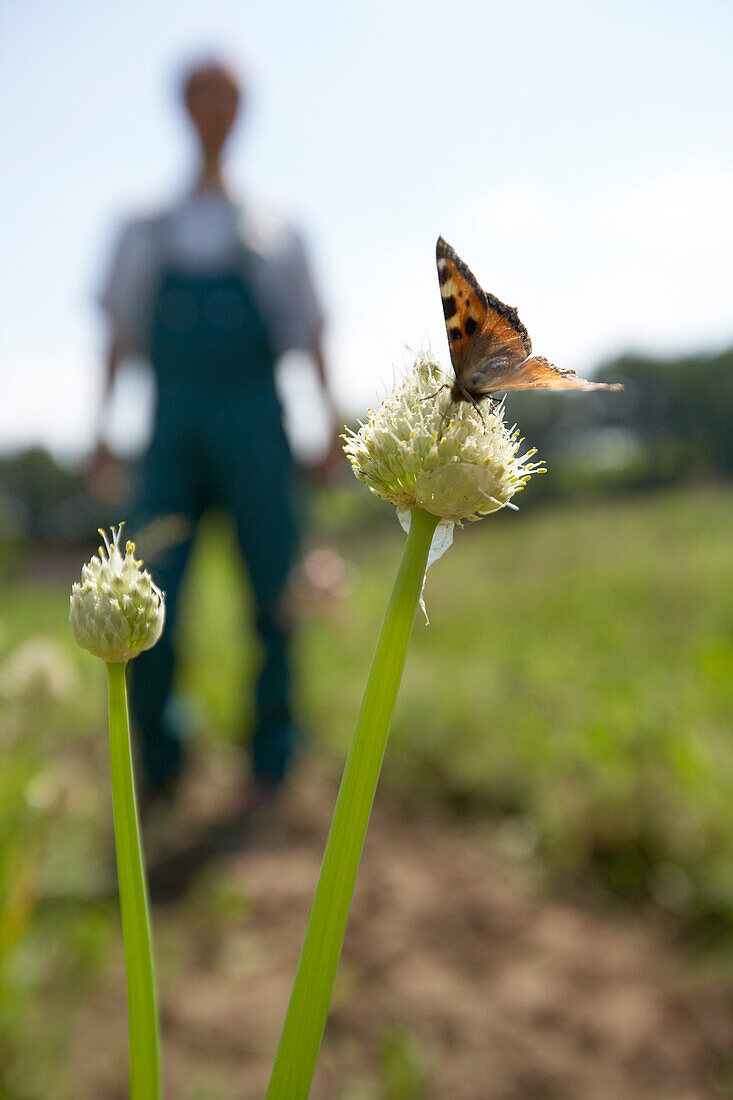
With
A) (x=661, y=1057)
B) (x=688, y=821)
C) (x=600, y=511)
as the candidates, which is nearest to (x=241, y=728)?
(x=688, y=821)

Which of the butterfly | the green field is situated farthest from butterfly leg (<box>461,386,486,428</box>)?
the green field

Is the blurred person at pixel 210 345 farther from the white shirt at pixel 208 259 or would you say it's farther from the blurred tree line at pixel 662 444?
the blurred tree line at pixel 662 444

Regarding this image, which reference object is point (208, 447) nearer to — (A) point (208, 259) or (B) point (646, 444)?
(A) point (208, 259)

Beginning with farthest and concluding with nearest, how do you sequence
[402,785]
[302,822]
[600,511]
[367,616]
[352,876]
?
1. [600,511]
2. [367,616]
3. [402,785]
4. [302,822]
5. [352,876]

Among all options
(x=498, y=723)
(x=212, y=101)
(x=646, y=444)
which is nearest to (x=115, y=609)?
(x=212, y=101)

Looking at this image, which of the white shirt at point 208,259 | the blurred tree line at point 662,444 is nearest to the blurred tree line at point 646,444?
the blurred tree line at point 662,444

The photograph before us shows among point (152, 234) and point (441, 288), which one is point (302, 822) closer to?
point (152, 234)

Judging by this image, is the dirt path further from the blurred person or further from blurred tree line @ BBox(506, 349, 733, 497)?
blurred tree line @ BBox(506, 349, 733, 497)

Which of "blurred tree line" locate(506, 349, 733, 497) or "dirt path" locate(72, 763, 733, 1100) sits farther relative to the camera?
"blurred tree line" locate(506, 349, 733, 497)
